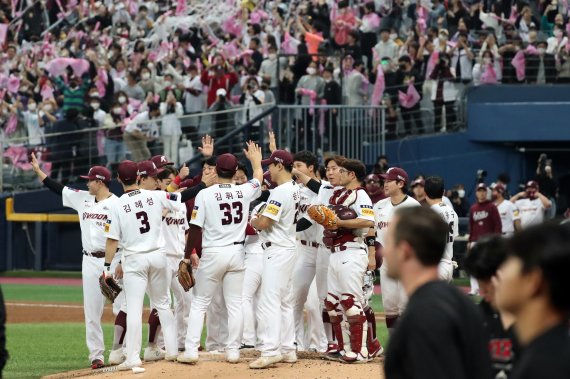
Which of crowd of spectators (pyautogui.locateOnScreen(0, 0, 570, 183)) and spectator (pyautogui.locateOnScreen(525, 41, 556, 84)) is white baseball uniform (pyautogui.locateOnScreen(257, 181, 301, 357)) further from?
spectator (pyautogui.locateOnScreen(525, 41, 556, 84))

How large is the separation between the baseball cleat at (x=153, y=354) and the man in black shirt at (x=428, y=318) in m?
7.99

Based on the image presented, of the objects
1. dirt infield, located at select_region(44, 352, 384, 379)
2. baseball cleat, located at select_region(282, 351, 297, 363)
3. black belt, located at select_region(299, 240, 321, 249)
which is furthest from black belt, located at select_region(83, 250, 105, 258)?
baseball cleat, located at select_region(282, 351, 297, 363)

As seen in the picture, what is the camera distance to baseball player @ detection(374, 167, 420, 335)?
11.6m

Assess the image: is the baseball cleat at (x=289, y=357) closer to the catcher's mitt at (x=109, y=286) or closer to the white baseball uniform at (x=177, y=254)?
the white baseball uniform at (x=177, y=254)

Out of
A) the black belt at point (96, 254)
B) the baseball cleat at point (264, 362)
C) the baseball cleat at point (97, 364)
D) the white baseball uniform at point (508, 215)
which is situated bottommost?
the baseball cleat at point (97, 364)

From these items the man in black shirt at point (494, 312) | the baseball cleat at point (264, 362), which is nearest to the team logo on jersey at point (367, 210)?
the baseball cleat at point (264, 362)

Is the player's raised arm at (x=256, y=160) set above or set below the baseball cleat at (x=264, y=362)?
above

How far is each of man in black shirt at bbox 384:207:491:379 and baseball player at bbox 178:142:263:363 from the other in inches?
271

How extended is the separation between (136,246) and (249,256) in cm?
148

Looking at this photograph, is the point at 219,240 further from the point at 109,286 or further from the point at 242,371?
the point at 242,371

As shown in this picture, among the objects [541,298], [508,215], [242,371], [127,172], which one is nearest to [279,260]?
[242,371]

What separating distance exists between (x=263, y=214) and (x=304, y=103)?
39.0 feet

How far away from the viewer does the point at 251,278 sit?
11.9 metres

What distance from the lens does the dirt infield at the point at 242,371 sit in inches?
414
